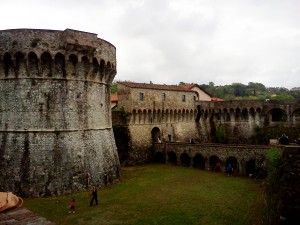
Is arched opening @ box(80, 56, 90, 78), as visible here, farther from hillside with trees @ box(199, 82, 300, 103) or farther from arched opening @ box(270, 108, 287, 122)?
hillside with trees @ box(199, 82, 300, 103)

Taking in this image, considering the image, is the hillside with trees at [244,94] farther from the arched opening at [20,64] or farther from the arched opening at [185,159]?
Result: the arched opening at [20,64]

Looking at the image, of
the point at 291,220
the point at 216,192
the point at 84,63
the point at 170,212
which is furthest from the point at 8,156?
the point at 291,220

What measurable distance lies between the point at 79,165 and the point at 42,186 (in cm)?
295

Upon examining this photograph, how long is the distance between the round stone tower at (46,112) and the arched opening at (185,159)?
14123 mm

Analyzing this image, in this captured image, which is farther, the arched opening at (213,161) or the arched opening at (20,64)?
the arched opening at (213,161)

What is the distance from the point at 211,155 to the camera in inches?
1291

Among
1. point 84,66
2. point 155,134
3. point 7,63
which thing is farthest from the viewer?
point 155,134

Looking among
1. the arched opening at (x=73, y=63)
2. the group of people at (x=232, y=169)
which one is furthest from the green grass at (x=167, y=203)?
the arched opening at (x=73, y=63)

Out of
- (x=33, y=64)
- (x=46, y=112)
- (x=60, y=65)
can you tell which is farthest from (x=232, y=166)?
(x=33, y=64)

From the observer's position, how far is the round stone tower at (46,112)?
72.1ft

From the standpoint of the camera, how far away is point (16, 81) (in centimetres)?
2270

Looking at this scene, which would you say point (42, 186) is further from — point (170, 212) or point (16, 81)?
point (170, 212)

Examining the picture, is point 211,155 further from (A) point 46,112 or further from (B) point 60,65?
(B) point 60,65

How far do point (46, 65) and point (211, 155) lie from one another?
62.5 ft
